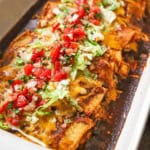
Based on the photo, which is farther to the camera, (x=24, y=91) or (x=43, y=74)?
(x=43, y=74)

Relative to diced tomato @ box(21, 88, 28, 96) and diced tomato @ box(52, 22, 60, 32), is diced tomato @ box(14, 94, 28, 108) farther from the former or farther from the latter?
diced tomato @ box(52, 22, 60, 32)

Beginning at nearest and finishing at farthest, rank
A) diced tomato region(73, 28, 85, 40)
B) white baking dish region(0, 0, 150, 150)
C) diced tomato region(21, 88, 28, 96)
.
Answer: white baking dish region(0, 0, 150, 150) → diced tomato region(21, 88, 28, 96) → diced tomato region(73, 28, 85, 40)

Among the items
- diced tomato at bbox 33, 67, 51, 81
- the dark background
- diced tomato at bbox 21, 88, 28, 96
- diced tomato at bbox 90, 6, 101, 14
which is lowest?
the dark background

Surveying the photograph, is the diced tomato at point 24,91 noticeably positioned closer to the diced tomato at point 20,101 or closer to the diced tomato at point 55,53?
the diced tomato at point 20,101

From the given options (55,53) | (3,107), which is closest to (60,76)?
(55,53)

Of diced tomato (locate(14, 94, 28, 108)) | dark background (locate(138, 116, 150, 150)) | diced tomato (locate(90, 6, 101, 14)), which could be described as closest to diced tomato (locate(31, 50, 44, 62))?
diced tomato (locate(14, 94, 28, 108))

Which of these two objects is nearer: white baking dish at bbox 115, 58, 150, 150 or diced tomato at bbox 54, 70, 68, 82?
white baking dish at bbox 115, 58, 150, 150

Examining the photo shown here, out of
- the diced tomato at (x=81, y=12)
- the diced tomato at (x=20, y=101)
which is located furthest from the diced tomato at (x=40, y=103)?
the diced tomato at (x=81, y=12)

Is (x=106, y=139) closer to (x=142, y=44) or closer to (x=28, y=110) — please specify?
(x=28, y=110)

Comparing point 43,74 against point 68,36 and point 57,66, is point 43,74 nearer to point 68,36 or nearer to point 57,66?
point 57,66
